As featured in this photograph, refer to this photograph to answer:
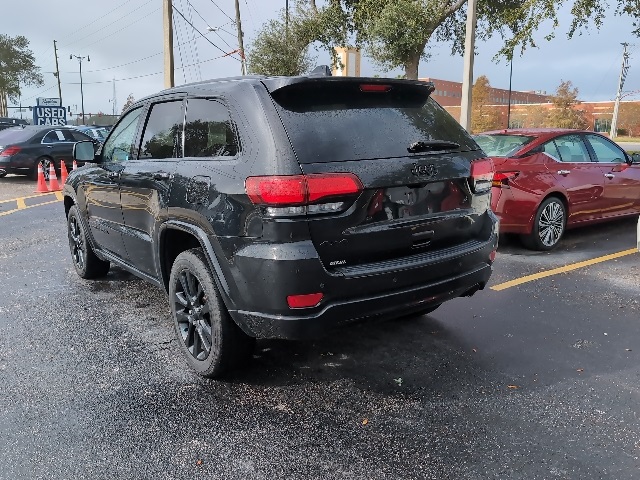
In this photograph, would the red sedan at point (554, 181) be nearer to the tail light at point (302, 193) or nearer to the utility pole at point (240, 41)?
the tail light at point (302, 193)

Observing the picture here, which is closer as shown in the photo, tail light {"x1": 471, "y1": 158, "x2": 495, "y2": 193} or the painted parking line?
tail light {"x1": 471, "y1": 158, "x2": 495, "y2": 193}

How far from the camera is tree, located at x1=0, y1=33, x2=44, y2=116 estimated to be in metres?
72.3

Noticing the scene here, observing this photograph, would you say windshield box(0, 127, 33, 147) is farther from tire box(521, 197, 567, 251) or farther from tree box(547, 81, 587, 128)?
tree box(547, 81, 587, 128)

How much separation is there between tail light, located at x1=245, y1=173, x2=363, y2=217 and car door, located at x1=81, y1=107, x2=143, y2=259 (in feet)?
6.60

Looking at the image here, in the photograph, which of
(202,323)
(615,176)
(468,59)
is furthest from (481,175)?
(468,59)

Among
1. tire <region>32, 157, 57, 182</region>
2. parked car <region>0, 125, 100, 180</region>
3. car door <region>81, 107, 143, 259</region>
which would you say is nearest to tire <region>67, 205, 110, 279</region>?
car door <region>81, 107, 143, 259</region>

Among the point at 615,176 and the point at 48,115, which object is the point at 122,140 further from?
the point at 48,115

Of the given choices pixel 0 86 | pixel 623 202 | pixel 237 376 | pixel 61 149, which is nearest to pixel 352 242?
pixel 237 376

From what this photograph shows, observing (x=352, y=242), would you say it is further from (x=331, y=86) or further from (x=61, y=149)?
(x=61, y=149)

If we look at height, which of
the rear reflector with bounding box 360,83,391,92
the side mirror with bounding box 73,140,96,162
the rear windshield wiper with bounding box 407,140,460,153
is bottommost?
the side mirror with bounding box 73,140,96,162

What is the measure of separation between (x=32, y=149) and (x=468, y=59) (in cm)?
1231

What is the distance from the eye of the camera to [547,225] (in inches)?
270

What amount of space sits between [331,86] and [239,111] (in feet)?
1.82

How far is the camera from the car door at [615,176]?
7.45 metres
